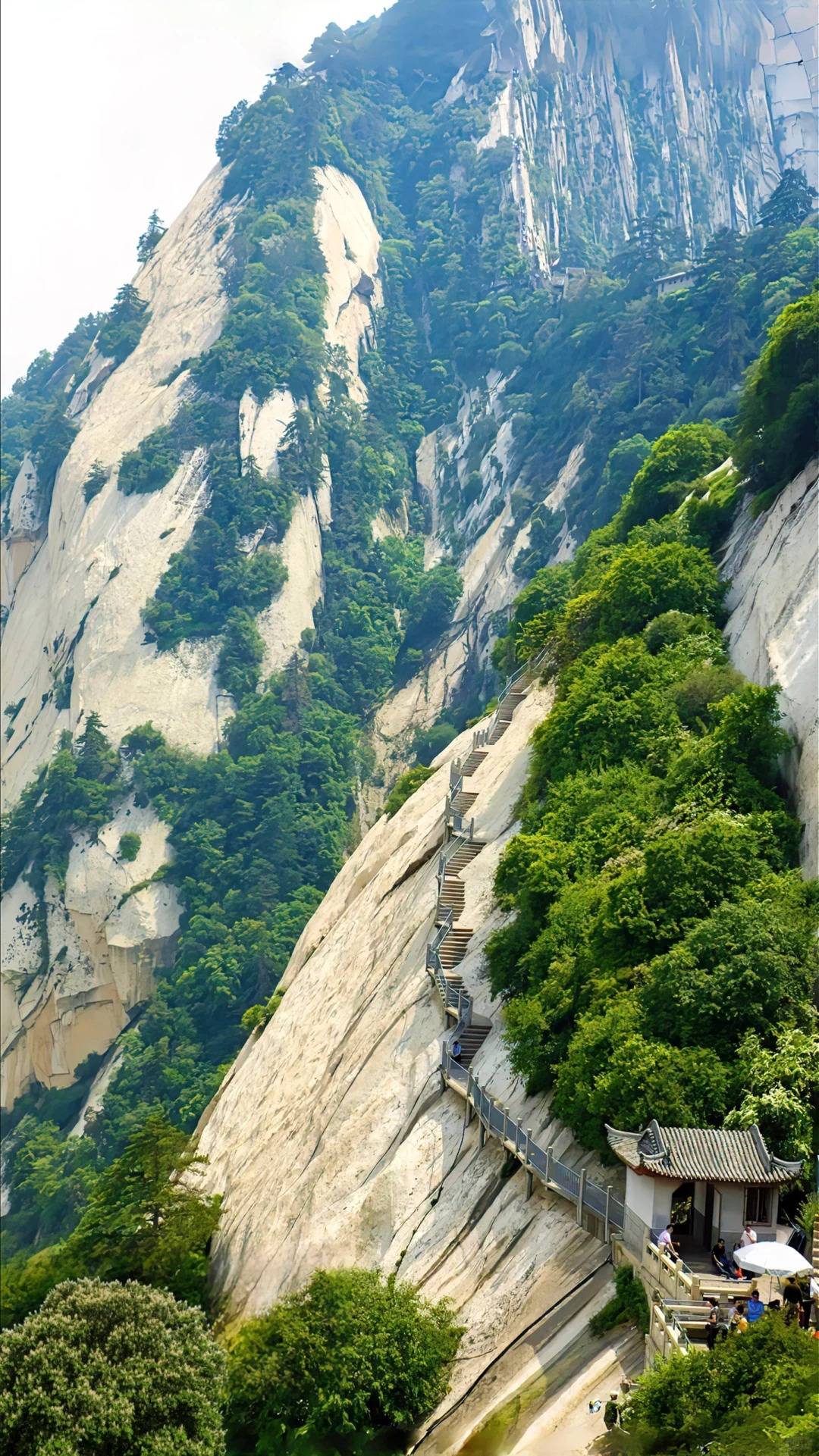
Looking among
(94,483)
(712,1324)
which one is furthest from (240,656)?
(712,1324)

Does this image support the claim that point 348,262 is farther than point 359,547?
Yes

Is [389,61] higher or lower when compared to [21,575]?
higher

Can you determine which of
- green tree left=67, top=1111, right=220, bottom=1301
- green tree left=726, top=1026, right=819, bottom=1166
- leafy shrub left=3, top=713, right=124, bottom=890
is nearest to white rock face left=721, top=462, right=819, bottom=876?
green tree left=726, top=1026, right=819, bottom=1166

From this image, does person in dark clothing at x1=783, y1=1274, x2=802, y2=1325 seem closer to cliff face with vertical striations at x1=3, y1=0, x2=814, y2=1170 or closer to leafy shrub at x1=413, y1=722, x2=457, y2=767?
cliff face with vertical striations at x1=3, y1=0, x2=814, y2=1170

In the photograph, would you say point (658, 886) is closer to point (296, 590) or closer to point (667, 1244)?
point (667, 1244)

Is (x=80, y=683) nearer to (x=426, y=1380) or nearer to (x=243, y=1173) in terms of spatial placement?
(x=243, y=1173)

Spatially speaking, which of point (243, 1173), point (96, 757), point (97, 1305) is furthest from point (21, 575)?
point (97, 1305)

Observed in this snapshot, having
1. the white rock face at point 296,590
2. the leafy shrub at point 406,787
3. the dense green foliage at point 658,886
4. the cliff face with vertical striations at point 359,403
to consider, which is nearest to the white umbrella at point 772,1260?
the dense green foliage at point 658,886
